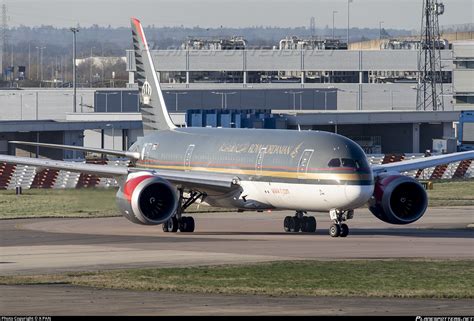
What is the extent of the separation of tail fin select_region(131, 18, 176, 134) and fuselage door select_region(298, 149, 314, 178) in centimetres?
1235

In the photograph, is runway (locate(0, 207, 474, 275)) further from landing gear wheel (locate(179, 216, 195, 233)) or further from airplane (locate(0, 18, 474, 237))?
airplane (locate(0, 18, 474, 237))

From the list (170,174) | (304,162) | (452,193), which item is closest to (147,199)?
(170,174)

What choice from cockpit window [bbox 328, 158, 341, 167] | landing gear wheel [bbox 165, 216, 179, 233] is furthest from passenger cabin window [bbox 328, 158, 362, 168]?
landing gear wheel [bbox 165, 216, 179, 233]

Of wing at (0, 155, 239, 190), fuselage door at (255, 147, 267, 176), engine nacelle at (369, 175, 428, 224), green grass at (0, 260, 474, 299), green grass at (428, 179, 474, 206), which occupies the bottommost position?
green grass at (428, 179, 474, 206)

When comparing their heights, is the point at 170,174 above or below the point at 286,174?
below

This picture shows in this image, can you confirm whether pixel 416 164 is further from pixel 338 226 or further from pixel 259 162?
pixel 338 226

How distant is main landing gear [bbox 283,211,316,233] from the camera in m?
52.4

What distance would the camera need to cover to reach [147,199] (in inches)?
1980

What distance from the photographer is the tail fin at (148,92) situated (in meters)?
61.6

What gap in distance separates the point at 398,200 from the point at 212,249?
1180 cm

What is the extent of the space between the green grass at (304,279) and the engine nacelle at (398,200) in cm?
1290

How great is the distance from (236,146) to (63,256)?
14084 mm

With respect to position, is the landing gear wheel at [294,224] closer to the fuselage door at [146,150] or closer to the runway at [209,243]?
the runway at [209,243]

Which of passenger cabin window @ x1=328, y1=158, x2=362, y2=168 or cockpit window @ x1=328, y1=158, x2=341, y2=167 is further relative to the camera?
cockpit window @ x1=328, y1=158, x2=341, y2=167
